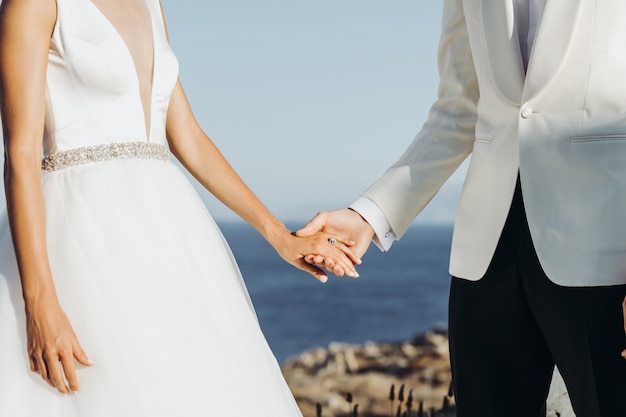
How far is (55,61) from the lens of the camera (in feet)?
6.77

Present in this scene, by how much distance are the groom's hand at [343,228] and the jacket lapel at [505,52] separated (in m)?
0.59

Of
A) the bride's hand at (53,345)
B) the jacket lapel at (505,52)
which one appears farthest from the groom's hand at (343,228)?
the bride's hand at (53,345)

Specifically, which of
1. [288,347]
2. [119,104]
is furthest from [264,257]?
[119,104]

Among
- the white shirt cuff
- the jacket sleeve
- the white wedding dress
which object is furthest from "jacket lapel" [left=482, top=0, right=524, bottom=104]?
the white wedding dress

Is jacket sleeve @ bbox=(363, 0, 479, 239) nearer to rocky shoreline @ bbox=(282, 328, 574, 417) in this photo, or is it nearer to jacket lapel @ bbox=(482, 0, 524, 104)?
jacket lapel @ bbox=(482, 0, 524, 104)

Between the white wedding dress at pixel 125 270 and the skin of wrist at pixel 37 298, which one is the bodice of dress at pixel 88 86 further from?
the skin of wrist at pixel 37 298

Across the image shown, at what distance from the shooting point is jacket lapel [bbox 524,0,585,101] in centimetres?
173

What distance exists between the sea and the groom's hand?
68.1 feet

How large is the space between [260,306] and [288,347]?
4.40 metres

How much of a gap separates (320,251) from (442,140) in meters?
0.50

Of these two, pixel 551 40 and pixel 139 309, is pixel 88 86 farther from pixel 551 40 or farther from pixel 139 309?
pixel 551 40

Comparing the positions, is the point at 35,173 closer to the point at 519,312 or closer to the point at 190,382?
the point at 190,382

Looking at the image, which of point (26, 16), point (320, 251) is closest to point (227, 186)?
point (320, 251)

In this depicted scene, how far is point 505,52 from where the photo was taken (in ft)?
6.07
